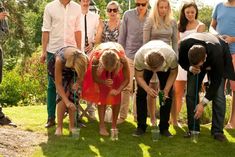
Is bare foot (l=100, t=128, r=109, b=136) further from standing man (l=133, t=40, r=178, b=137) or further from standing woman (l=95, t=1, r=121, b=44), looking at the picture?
standing woman (l=95, t=1, r=121, b=44)

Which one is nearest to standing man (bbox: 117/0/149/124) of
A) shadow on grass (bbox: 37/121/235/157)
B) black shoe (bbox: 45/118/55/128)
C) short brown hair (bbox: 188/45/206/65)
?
shadow on grass (bbox: 37/121/235/157)

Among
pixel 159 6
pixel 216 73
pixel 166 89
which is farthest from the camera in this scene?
pixel 159 6

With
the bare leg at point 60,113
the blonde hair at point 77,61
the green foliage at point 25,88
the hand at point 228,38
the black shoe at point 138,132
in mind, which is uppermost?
the hand at point 228,38

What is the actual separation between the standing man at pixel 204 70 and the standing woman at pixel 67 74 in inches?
50.3

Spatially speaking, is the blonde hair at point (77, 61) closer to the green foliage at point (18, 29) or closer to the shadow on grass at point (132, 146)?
the shadow on grass at point (132, 146)

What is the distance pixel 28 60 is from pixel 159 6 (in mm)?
16435

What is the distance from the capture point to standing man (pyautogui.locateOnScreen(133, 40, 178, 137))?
18.2 feet

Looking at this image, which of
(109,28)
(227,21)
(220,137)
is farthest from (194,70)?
(109,28)

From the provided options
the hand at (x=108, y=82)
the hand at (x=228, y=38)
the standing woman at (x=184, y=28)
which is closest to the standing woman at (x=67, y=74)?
the hand at (x=108, y=82)

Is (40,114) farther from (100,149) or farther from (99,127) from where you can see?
(100,149)

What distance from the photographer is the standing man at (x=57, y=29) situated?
6672 mm

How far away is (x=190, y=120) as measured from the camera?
6.14m

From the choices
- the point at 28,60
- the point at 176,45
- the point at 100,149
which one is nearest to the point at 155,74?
the point at 176,45

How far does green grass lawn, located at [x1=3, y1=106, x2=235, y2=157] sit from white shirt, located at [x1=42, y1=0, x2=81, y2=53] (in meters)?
1.27
